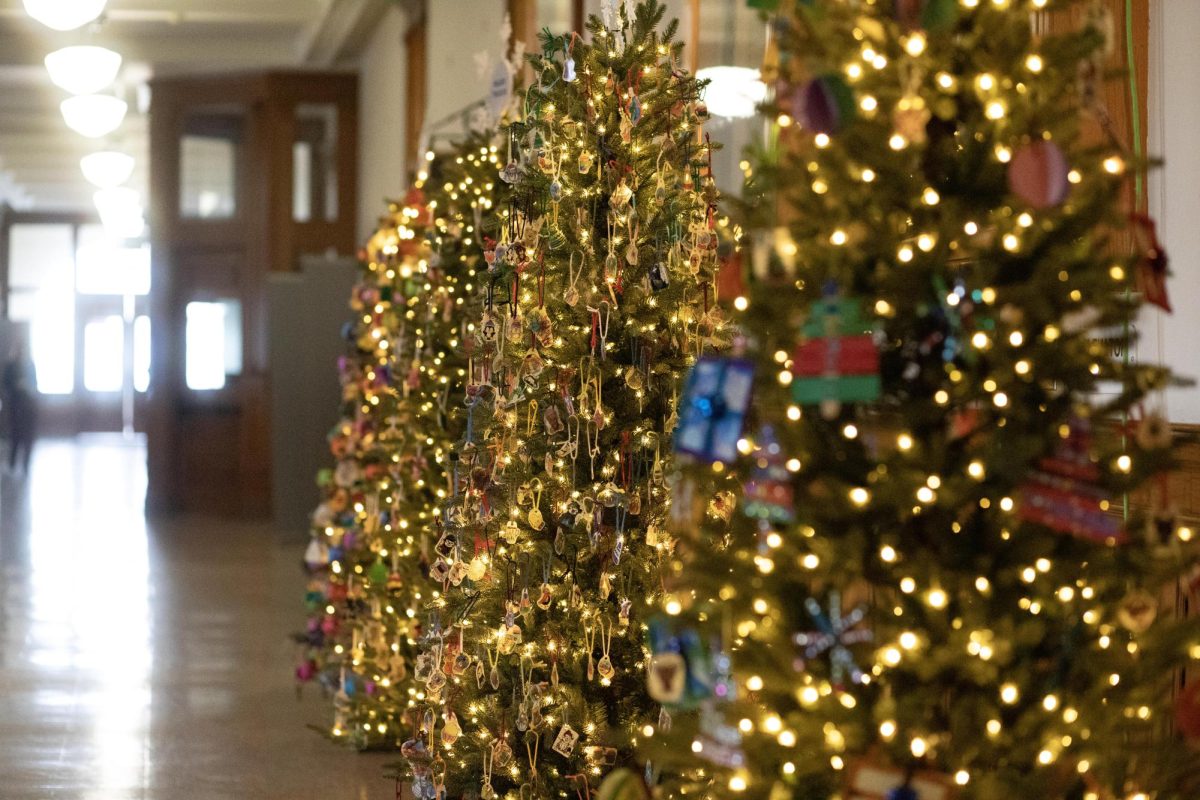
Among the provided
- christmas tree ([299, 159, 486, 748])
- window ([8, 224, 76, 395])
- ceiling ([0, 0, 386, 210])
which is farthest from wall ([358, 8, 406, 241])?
window ([8, 224, 76, 395])

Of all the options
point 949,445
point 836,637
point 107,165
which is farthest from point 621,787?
point 107,165

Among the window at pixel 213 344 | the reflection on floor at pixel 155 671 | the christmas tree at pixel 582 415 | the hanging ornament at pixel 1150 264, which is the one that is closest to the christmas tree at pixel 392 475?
the reflection on floor at pixel 155 671

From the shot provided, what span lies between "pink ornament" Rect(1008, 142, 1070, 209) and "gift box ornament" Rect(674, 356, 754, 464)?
0.51m

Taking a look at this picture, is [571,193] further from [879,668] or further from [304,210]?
[304,210]

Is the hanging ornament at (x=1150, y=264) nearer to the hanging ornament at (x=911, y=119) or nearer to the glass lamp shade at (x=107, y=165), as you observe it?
the hanging ornament at (x=911, y=119)

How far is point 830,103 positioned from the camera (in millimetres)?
2395

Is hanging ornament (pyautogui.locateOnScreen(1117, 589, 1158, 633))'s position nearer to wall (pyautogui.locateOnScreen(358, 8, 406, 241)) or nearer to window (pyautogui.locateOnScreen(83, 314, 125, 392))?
wall (pyautogui.locateOnScreen(358, 8, 406, 241))

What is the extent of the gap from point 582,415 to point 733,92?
2.19 meters

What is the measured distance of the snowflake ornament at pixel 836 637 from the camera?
7.88 feet

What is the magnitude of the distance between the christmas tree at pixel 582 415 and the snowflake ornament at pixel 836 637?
1.64 m

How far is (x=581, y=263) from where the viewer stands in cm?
419

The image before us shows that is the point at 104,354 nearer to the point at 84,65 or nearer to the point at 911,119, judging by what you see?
the point at 84,65

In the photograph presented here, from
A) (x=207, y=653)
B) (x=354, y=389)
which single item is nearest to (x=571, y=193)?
(x=354, y=389)

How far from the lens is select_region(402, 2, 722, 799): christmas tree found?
412 centimetres
